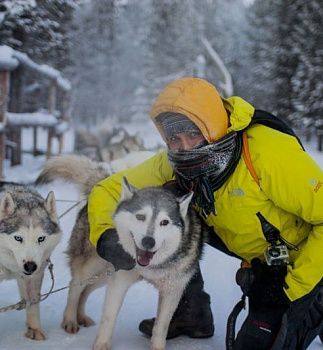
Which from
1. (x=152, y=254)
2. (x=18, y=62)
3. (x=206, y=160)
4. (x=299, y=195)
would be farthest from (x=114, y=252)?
(x=18, y=62)

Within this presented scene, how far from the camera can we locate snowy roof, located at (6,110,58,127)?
6.59m

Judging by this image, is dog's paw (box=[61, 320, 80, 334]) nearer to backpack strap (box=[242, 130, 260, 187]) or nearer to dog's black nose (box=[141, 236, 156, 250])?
dog's black nose (box=[141, 236, 156, 250])

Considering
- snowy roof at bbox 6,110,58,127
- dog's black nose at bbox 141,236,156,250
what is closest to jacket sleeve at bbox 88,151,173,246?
dog's black nose at bbox 141,236,156,250

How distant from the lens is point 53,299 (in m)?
2.92

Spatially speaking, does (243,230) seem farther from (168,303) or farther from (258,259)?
(168,303)

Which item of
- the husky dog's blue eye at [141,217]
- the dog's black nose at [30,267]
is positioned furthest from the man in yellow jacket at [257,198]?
the dog's black nose at [30,267]

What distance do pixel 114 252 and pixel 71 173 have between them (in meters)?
0.84

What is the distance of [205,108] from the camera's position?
213cm

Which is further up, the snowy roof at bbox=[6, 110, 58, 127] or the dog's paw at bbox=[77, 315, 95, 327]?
the snowy roof at bbox=[6, 110, 58, 127]

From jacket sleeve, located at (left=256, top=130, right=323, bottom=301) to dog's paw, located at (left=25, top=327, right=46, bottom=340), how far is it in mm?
1119

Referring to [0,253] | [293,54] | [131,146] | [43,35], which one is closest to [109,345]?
→ [0,253]

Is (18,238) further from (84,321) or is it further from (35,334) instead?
(84,321)

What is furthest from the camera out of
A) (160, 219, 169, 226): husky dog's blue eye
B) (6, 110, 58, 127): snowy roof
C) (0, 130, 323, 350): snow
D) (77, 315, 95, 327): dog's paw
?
(6, 110, 58, 127): snowy roof

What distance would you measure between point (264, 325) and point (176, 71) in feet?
85.6
